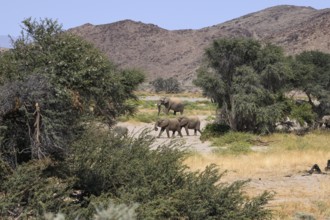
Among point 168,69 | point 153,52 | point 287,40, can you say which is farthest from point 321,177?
point 153,52

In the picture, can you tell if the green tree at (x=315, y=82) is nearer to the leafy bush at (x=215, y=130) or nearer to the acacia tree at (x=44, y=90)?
the leafy bush at (x=215, y=130)

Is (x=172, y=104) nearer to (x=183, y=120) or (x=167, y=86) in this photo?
(x=183, y=120)

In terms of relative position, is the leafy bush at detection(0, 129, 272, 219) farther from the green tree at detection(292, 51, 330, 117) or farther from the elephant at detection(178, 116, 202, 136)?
the green tree at detection(292, 51, 330, 117)

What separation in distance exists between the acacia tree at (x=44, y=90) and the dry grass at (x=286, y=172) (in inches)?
160

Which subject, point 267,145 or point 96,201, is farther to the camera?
point 267,145

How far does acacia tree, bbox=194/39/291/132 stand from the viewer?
30016 millimetres

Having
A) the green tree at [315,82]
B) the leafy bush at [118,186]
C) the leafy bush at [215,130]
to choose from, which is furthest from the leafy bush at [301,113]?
the leafy bush at [118,186]

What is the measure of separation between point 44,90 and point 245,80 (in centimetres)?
2139

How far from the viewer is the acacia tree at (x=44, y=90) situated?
30.7ft

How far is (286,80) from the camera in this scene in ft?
108

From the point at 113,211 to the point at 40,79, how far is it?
6035 millimetres

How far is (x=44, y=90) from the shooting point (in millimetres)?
9492

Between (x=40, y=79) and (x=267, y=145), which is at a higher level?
(x=40, y=79)

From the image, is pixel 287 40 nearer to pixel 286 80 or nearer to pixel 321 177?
pixel 286 80
